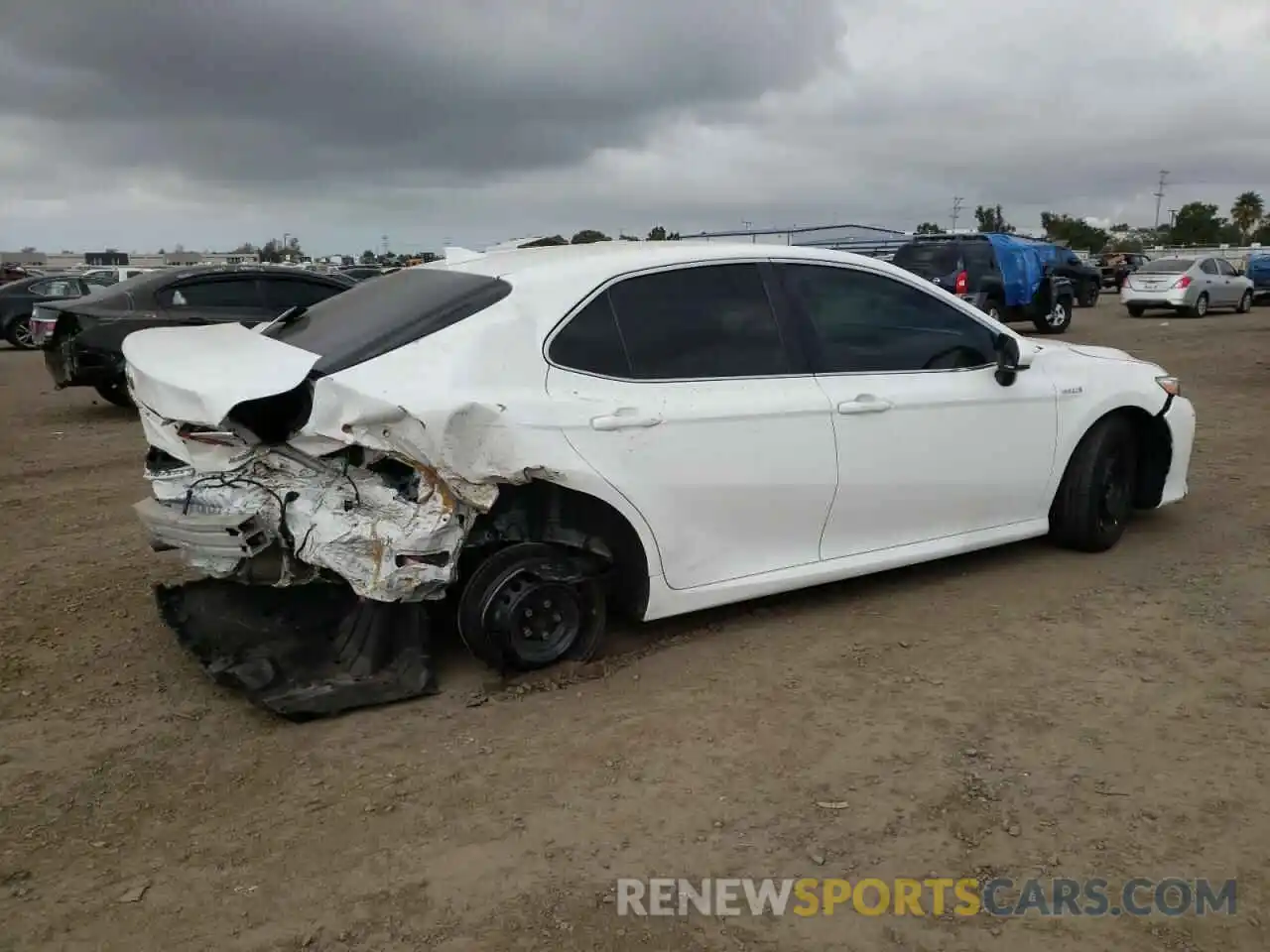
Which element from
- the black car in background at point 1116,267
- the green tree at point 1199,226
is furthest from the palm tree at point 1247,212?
the black car in background at point 1116,267

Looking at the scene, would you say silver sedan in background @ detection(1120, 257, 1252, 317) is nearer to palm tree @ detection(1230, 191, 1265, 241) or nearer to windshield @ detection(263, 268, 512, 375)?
windshield @ detection(263, 268, 512, 375)

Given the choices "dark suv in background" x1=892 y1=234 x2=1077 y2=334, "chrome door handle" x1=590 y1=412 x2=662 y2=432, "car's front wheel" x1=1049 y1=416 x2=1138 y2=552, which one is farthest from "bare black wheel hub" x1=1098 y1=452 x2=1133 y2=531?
"dark suv in background" x1=892 y1=234 x2=1077 y2=334

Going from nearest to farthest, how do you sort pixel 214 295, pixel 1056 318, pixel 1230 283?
1. pixel 214 295
2. pixel 1056 318
3. pixel 1230 283

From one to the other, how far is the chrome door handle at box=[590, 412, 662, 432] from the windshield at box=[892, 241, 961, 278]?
14.5m

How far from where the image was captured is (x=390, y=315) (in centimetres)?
399

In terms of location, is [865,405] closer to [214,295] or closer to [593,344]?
[593,344]

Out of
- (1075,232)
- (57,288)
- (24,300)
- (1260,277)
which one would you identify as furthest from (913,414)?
(1075,232)

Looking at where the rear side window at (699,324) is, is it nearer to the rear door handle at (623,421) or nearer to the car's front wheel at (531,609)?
the rear door handle at (623,421)

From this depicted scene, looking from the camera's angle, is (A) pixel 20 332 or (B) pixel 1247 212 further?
(B) pixel 1247 212

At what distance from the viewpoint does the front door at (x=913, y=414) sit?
4.43 meters

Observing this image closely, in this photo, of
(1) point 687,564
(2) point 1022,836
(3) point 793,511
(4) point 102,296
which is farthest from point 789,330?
(4) point 102,296

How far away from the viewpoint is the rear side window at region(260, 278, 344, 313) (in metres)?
10.8

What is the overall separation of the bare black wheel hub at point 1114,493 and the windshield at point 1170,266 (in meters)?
20.5

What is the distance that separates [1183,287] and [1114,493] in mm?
20645
